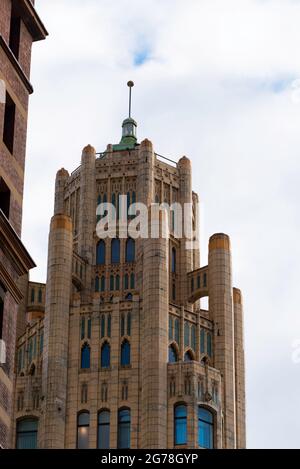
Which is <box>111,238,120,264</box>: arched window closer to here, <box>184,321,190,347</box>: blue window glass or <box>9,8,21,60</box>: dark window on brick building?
<box>184,321,190,347</box>: blue window glass

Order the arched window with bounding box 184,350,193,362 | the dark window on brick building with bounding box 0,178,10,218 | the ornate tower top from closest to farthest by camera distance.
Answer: the dark window on brick building with bounding box 0,178,10,218 < the arched window with bounding box 184,350,193,362 < the ornate tower top

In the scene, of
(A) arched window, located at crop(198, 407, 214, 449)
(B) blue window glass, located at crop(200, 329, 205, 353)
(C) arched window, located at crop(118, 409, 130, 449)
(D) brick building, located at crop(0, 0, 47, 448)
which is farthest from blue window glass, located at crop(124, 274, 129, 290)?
(D) brick building, located at crop(0, 0, 47, 448)

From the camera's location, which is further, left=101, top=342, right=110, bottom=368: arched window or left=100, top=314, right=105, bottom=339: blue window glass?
left=100, top=314, right=105, bottom=339: blue window glass

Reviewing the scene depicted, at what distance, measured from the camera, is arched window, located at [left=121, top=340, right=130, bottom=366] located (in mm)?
100625

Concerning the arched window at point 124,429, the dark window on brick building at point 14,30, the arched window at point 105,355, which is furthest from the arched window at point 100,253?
the dark window on brick building at point 14,30

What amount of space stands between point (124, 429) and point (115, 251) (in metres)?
19.3

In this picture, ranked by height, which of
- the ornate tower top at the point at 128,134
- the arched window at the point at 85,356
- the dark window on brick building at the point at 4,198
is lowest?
the dark window on brick building at the point at 4,198

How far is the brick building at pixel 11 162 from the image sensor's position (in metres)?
48.0

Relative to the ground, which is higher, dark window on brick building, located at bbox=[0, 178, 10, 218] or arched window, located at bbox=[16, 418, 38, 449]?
arched window, located at bbox=[16, 418, 38, 449]

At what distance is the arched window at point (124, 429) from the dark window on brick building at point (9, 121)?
48396mm

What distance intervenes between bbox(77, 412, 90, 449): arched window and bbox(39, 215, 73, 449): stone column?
3.71 feet

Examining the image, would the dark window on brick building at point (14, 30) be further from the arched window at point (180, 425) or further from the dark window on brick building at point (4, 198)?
the arched window at point (180, 425)

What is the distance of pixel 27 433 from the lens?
98625 millimetres

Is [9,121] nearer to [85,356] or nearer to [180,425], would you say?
[180,425]
